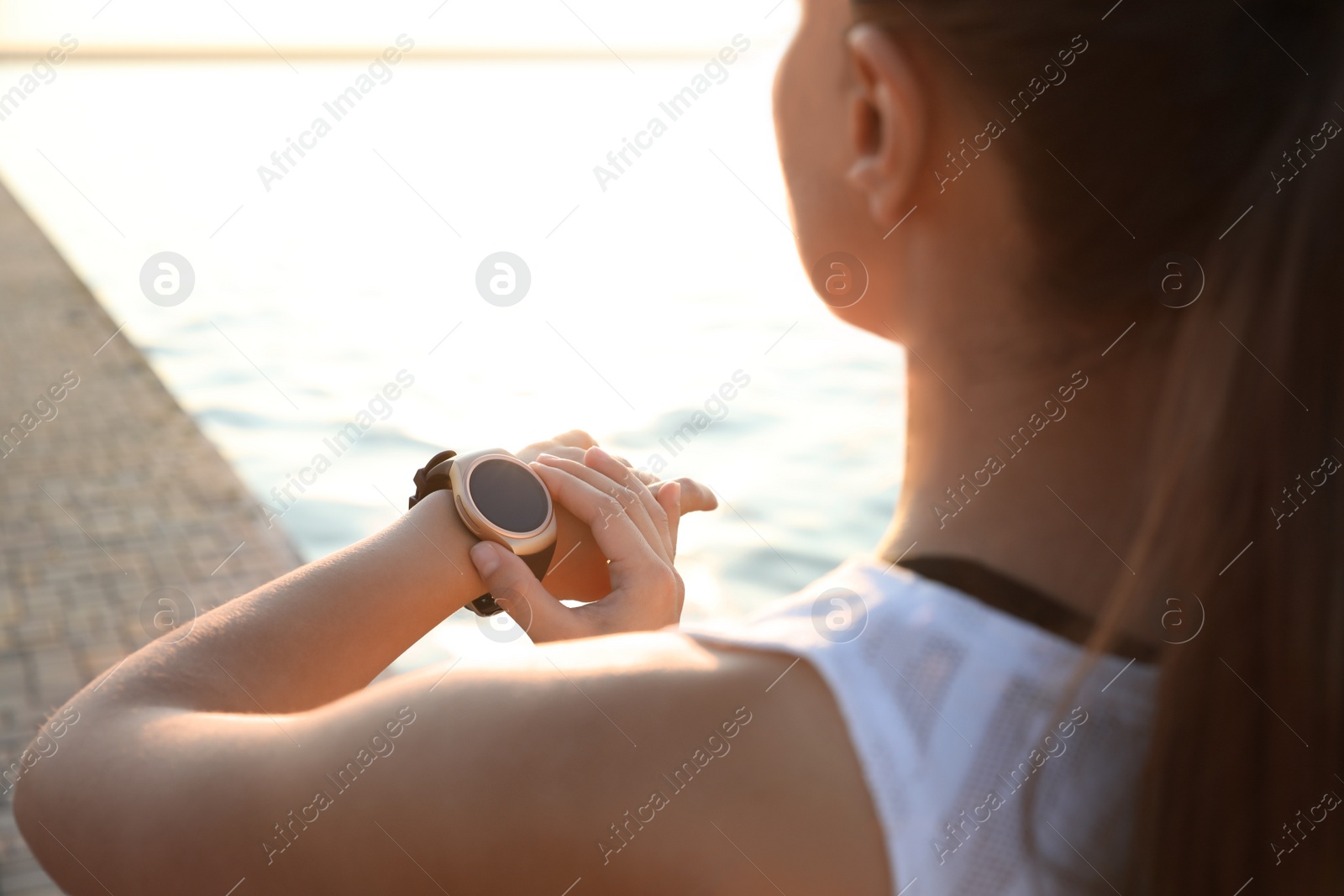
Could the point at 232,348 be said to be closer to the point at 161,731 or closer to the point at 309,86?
the point at 161,731

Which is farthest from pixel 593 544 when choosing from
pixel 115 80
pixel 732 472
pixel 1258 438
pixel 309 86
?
pixel 115 80

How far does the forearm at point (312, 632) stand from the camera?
3.68ft

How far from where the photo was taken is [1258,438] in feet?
2.48

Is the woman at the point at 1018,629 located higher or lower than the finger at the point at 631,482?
lower

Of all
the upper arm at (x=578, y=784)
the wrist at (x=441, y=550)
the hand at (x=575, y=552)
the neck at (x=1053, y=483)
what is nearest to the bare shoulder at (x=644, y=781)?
the upper arm at (x=578, y=784)

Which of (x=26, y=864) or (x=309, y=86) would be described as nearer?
(x=26, y=864)

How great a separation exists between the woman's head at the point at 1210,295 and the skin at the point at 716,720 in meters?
0.03

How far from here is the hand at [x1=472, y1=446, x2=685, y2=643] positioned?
1330mm

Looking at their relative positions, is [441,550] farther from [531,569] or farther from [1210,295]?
[1210,295]

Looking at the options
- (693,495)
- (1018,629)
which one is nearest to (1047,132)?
(1018,629)

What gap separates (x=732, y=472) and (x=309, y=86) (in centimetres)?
2935

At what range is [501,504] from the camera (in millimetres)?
1393

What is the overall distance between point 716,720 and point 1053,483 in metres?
0.32

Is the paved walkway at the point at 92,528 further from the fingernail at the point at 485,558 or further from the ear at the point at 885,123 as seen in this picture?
the ear at the point at 885,123
